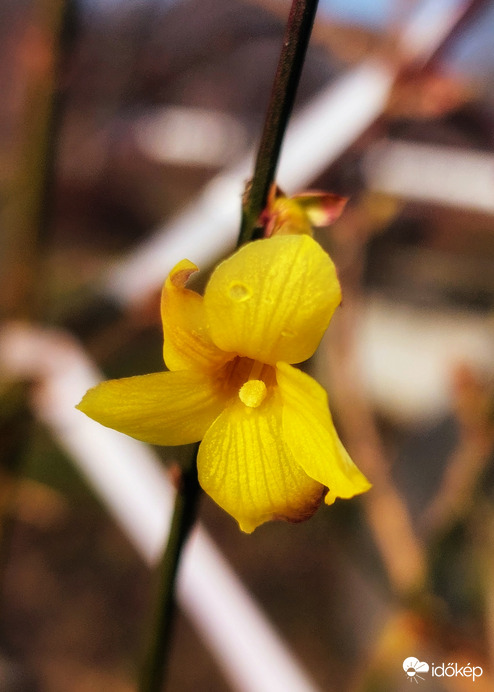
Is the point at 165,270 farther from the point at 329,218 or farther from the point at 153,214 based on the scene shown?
the point at 153,214

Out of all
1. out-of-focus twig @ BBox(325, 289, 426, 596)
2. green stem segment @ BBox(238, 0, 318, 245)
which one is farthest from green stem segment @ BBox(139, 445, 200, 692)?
out-of-focus twig @ BBox(325, 289, 426, 596)

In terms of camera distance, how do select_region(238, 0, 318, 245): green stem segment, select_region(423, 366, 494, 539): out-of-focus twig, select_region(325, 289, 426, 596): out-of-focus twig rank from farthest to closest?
select_region(325, 289, 426, 596): out-of-focus twig → select_region(423, 366, 494, 539): out-of-focus twig → select_region(238, 0, 318, 245): green stem segment

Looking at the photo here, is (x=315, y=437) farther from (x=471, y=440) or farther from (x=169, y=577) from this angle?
(x=471, y=440)

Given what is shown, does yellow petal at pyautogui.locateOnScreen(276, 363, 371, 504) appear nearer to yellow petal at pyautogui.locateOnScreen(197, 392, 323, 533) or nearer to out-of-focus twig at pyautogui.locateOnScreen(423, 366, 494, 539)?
yellow petal at pyautogui.locateOnScreen(197, 392, 323, 533)

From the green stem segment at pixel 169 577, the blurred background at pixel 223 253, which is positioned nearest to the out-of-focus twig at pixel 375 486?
the blurred background at pixel 223 253

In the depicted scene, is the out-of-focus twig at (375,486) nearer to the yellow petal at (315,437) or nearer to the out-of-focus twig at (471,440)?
the out-of-focus twig at (471,440)

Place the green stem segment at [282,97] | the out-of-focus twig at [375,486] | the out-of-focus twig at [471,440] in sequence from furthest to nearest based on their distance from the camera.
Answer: the out-of-focus twig at [375,486] → the out-of-focus twig at [471,440] → the green stem segment at [282,97]
